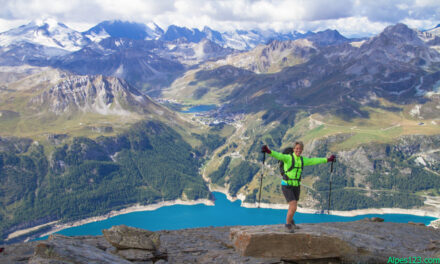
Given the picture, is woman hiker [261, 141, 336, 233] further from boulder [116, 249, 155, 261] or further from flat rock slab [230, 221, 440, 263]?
boulder [116, 249, 155, 261]

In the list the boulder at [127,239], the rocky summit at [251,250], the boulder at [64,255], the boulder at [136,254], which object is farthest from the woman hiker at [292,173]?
the boulder at [64,255]

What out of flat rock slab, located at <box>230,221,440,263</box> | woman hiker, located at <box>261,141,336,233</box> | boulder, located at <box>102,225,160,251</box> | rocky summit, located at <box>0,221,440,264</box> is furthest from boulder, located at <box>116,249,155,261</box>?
woman hiker, located at <box>261,141,336,233</box>

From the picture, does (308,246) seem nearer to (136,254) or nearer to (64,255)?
(136,254)

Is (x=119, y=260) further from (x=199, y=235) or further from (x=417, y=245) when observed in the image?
(x=417, y=245)

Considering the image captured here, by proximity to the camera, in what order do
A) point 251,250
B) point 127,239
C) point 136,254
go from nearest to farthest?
point 251,250, point 136,254, point 127,239

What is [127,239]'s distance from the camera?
2091 centimetres

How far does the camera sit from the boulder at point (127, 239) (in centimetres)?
2069

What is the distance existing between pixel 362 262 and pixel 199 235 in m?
16.9

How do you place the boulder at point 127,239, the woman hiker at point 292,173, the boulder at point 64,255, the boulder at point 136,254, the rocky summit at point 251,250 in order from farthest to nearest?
the woman hiker at point 292,173 → the boulder at point 127,239 → the boulder at point 136,254 → the rocky summit at point 251,250 → the boulder at point 64,255

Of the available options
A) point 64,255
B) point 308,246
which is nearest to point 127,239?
point 64,255

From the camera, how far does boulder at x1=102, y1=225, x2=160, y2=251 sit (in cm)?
2069

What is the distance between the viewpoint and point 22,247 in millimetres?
27359

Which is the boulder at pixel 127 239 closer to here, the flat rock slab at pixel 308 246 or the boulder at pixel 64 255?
the boulder at pixel 64 255

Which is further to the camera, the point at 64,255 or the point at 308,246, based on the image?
the point at 308,246
